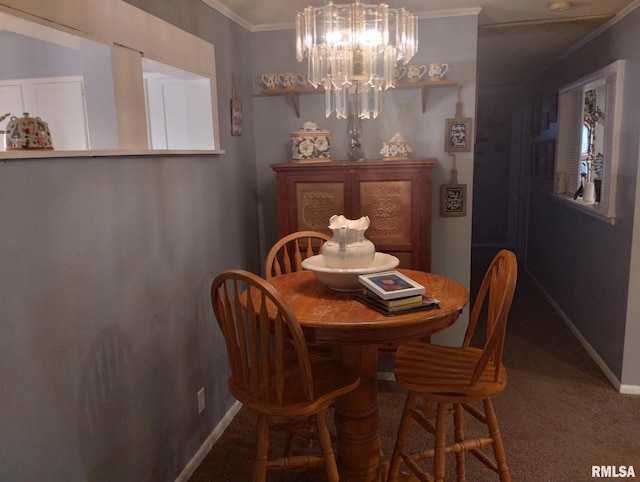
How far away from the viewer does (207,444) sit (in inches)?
102

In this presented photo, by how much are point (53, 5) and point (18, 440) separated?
125 cm

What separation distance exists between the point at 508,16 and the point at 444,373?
92.1 inches

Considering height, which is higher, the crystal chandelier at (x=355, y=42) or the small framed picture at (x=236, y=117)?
the crystal chandelier at (x=355, y=42)

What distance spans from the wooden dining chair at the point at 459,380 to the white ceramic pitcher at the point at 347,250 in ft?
1.41

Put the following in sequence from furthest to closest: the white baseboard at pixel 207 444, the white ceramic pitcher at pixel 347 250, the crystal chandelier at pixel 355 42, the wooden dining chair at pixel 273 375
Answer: the white baseboard at pixel 207 444 < the white ceramic pitcher at pixel 347 250 < the crystal chandelier at pixel 355 42 < the wooden dining chair at pixel 273 375

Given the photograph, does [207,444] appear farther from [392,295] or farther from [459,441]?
[392,295]

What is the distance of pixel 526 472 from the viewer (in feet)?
7.70

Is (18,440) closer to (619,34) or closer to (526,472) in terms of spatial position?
(526,472)

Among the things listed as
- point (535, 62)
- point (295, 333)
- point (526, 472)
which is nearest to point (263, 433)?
point (295, 333)

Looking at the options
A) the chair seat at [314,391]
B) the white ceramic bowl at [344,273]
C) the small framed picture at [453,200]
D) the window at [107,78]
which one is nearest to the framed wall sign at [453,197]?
the small framed picture at [453,200]

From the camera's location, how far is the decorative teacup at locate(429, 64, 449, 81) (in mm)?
3020

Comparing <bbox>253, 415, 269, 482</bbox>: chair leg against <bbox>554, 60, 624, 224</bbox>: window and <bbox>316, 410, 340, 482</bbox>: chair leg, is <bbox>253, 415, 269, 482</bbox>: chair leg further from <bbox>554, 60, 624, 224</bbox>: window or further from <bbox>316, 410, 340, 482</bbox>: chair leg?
<bbox>554, 60, 624, 224</bbox>: window

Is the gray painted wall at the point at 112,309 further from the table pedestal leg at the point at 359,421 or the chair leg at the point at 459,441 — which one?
the chair leg at the point at 459,441

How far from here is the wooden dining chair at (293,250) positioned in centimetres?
257
